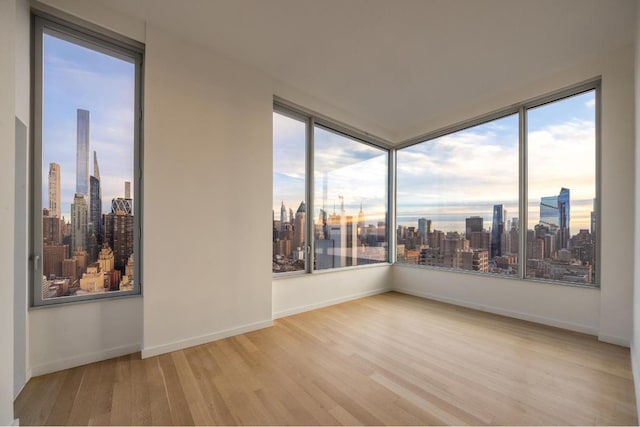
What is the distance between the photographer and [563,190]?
11.5ft

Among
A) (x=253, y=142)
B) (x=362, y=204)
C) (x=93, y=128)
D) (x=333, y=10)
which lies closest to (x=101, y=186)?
(x=93, y=128)

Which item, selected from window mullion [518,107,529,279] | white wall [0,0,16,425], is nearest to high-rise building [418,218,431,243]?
window mullion [518,107,529,279]

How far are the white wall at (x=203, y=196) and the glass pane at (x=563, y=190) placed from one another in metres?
3.73

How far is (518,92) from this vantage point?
3783 millimetres

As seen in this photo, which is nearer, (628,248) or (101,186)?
(101,186)

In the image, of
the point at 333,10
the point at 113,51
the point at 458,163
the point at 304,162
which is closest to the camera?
the point at 333,10

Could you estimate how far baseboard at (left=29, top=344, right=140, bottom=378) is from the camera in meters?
2.25

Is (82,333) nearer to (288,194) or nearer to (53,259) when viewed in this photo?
(53,259)

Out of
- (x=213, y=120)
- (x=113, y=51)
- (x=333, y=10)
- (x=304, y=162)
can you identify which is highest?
(x=333, y=10)

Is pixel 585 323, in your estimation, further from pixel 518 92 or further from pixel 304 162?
pixel 304 162

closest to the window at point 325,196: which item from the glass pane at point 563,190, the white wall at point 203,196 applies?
the white wall at point 203,196

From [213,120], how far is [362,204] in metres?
3.10

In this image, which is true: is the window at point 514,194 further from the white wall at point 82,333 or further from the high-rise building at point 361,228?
the white wall at point 82,333

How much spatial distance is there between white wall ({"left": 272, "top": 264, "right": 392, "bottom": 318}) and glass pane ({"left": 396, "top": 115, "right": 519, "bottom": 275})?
0.76 m
